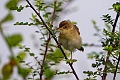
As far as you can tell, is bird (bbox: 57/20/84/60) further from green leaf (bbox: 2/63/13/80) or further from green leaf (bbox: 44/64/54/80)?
green leaf (bbox: 2/63/13/80)

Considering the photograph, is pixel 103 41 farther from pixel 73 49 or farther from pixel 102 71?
pixel 73 49

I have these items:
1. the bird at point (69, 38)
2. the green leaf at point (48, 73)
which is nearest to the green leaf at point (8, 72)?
the green leaf at point (48, 73)

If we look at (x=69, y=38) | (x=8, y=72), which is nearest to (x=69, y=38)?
(x=69, y=38)

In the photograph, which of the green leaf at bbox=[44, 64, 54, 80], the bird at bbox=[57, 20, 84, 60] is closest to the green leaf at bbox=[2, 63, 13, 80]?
the green leaf at bbox=[44, 64, 54, 80]

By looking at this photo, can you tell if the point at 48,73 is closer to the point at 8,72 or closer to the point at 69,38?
the point at 8,72

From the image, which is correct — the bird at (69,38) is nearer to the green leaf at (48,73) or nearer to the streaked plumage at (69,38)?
the streaked plumage at (69,38)

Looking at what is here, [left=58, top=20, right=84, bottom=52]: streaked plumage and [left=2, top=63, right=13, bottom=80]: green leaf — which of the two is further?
[left=58, top=20, right=84, bottom=52]: streaked plumage

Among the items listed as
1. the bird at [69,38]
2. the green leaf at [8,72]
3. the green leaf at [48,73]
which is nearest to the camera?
the green leaf at [8,72]

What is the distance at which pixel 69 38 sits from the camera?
2574mm

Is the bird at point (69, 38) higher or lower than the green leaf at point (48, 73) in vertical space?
higher

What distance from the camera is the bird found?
8.07ft

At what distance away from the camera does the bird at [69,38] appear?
96.8 inches

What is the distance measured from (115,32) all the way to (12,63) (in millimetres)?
802

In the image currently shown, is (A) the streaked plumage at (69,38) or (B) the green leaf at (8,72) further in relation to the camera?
(A) the streaked plumage at (69,38)
